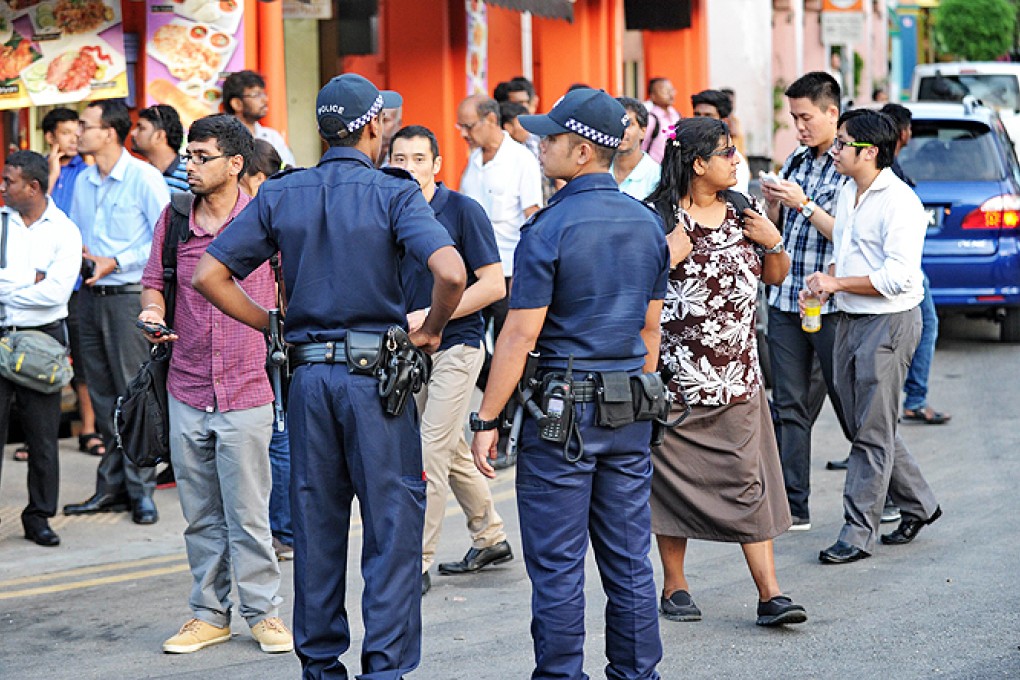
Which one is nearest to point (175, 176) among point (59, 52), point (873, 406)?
point (59, 52)

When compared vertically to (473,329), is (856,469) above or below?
below

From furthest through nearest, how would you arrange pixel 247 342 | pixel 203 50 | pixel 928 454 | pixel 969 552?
pixel 203 50
pixel 928 454
pixel 969 552
pixel 247 342

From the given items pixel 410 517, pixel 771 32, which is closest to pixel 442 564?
pixel 410 517

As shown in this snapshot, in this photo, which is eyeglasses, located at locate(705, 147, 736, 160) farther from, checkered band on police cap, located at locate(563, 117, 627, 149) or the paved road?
the paved road

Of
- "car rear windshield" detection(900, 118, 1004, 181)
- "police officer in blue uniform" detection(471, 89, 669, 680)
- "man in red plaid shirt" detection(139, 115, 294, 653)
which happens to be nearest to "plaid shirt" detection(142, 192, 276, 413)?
"man in red plaid shirt" detection(139, 115, 294, 653)

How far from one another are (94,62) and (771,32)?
20.1 metres

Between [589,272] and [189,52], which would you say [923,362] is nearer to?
[189,52]

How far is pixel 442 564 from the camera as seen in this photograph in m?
7.52

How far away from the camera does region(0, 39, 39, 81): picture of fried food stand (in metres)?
10.3

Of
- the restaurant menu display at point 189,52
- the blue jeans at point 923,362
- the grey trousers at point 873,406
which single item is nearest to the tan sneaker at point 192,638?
the grey trousers at point 873,406

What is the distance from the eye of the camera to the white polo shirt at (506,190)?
34.3 ft

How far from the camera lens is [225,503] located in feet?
20.2

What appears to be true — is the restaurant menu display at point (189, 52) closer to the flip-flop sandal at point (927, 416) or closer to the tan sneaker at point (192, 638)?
the flip-flop sandal at point (927, 416)

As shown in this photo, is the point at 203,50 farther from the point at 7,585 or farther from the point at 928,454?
the point at 928,454
